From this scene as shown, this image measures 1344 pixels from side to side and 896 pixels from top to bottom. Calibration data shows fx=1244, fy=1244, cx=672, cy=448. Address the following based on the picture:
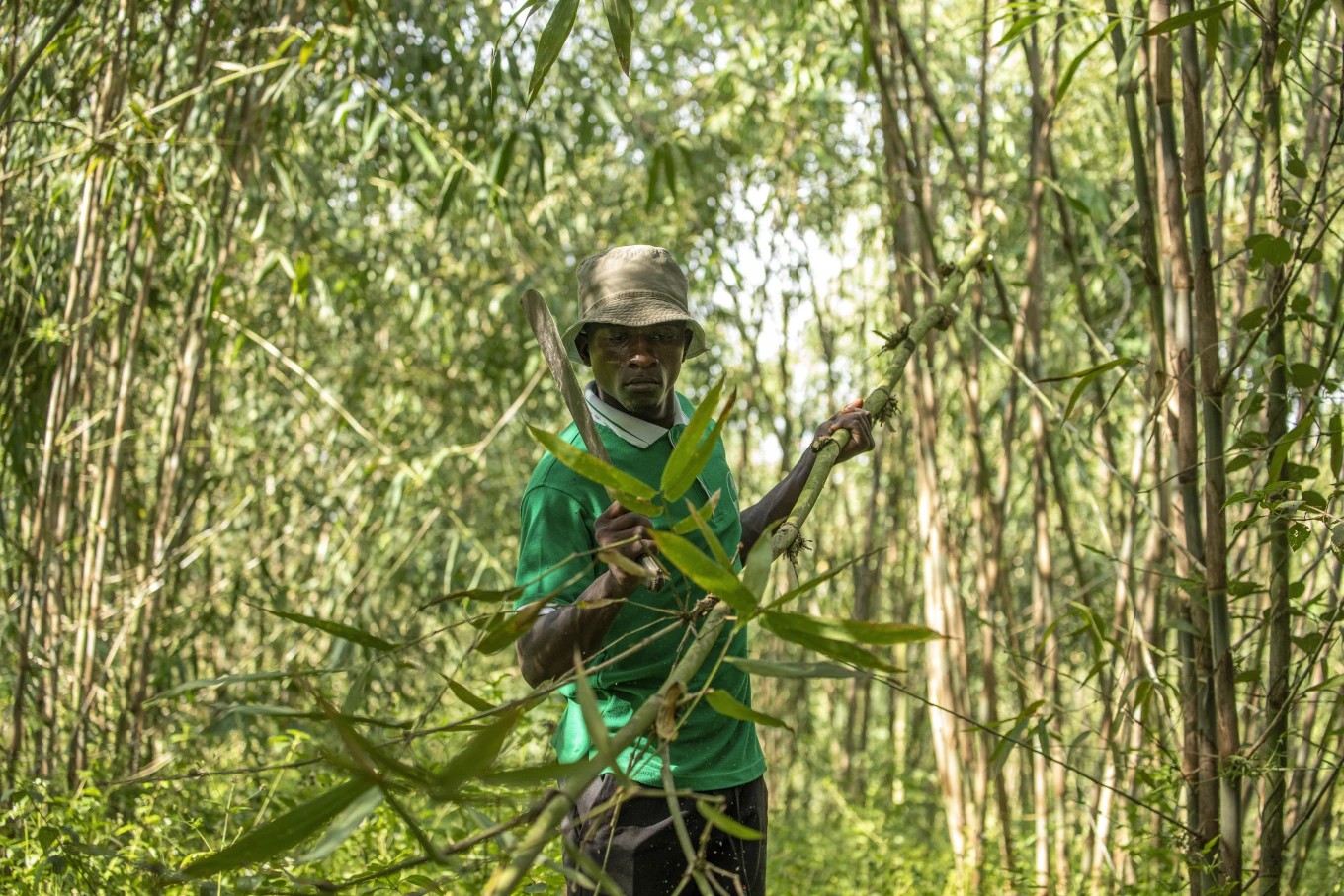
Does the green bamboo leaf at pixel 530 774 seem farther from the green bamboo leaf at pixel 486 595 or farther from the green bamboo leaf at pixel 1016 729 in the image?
the green bamboo leaf at pixel 1016 729

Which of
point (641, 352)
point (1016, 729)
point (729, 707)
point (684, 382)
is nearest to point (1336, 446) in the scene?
point (1016, 729)

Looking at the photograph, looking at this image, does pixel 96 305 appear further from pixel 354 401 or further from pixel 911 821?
pixel 911 821

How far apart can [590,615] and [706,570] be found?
15.1 inches

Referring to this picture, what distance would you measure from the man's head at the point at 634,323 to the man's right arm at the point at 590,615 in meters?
0.27

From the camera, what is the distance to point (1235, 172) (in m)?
3.22

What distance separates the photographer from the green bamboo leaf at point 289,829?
683 mm

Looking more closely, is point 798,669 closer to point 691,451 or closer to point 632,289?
point 691,451

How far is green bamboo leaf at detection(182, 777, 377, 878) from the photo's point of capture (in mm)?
683

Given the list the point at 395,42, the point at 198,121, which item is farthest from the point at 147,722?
the point at 395,42

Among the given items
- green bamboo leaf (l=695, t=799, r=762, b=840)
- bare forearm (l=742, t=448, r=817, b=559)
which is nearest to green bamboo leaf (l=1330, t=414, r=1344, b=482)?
bare forearm (l=742, t=448, r=817, b=559)

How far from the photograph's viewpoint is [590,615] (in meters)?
1.16

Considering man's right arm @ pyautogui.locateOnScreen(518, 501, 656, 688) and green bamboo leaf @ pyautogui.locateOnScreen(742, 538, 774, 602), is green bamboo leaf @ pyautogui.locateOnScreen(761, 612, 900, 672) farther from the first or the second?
man's right arm @ pyautogui.locateOnScreen(518, 501, 656, 688)

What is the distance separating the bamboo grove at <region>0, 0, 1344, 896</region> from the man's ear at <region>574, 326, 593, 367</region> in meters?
0.36

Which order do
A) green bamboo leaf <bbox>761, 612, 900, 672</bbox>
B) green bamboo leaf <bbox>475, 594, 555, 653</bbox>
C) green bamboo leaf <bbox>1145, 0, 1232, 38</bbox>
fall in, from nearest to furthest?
green bamboo leaf <bbox>761, 612, 900, 672</bbox> < green bamboo leaf <bbox>475, 594, 555, 653</bbox> < green bamboo leaf <bbox>1145, 0, 1232, 38</bbox>
